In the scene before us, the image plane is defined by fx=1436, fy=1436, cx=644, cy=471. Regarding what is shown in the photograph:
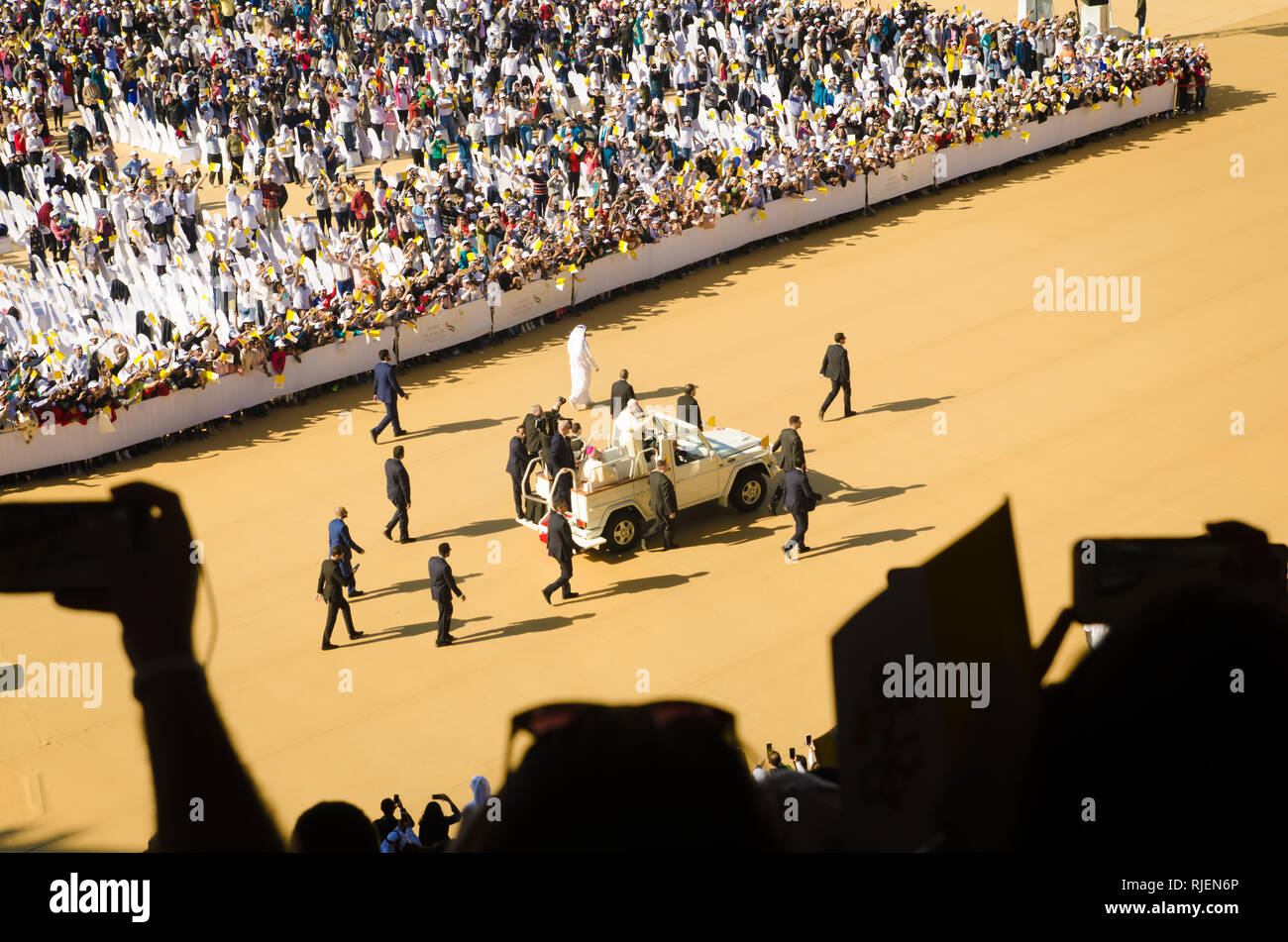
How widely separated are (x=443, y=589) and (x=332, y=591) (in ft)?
4.03

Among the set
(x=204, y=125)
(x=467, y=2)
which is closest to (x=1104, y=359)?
(x=204, y=125)

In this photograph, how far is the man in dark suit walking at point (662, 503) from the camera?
17281mm

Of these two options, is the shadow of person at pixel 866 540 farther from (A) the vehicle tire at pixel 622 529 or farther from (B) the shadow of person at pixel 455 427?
(B) the shadow of person at pixel 455 427

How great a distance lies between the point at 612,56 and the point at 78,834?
2993 centimetres

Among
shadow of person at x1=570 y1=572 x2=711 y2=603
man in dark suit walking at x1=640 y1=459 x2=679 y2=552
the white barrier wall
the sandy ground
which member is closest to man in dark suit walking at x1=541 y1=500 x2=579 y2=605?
the sandy ground

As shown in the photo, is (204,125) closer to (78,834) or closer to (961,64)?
(961,64)

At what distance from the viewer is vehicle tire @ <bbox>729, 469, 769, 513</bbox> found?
60.4ft

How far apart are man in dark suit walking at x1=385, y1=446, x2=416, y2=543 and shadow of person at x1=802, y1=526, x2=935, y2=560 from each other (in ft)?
16.5

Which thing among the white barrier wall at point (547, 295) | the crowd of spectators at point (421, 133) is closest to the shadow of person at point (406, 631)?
the white barrier wall at point (547, 295)

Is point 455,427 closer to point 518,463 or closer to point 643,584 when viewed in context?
point 518,463

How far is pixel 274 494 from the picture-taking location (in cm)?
2009

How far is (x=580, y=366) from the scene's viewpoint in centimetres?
2183

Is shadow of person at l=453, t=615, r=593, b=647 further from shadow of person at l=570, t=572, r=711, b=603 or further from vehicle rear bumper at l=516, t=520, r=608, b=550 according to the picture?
vehicle rear bumper at l=516, t=520, r=608, b=550

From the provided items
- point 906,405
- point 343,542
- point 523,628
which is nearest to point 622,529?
point 523,628
